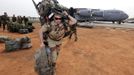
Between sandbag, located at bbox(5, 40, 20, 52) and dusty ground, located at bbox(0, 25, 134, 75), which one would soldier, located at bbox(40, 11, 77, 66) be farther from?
sandbag, located at bbox(5, 40, 20, 52)

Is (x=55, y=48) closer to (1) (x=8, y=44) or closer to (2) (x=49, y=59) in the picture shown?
(2) (x=49, y=59)

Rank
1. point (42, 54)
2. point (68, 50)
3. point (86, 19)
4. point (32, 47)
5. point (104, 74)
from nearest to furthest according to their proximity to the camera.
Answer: point (42, 54)
point (104, 74)
point (68, 50)
point (32, 47)
point (86, 19)

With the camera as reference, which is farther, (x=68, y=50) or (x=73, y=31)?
(x=68, y=50)

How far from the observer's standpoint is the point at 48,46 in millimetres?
7852

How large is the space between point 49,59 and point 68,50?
22.2ft

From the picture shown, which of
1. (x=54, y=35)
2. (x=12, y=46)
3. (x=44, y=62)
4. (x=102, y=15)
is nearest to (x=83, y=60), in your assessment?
(x=12, y=46)

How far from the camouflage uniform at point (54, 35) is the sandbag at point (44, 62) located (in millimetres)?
146

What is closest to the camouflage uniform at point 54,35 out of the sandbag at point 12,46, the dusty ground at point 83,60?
the dusty ground at point 83,60

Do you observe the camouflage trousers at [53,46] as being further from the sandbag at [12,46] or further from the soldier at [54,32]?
the sandbag at [12,46]

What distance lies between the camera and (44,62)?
7.86m

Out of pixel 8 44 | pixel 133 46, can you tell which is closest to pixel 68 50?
pixel 8 44

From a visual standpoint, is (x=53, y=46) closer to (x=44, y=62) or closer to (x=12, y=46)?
(x=44, y=62)

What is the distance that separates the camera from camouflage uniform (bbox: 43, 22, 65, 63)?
7727mm

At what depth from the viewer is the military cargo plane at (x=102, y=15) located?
41.3 m
